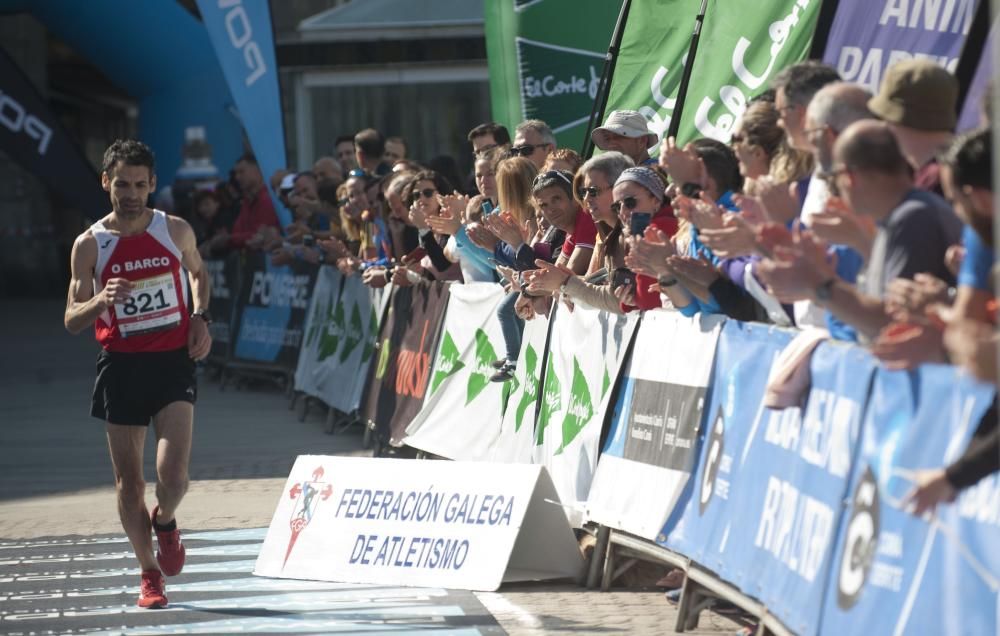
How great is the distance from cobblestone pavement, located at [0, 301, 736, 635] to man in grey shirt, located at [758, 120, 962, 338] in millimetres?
2221

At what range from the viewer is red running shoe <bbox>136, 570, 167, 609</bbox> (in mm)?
8266

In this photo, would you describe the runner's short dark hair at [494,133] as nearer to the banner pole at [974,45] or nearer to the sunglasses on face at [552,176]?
the sunglasses on face at [552,176]

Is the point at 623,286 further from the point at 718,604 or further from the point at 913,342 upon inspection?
the point at 913,342

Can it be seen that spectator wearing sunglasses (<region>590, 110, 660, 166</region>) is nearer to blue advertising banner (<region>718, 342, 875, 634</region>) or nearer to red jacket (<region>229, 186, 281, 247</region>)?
blue advertising banner (<region>718, 342, 875, 634</region>)

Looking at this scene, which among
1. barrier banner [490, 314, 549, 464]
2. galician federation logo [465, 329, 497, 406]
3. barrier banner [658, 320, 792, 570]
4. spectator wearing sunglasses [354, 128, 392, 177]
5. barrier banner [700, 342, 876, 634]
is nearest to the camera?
barrier banner [700, 342, 876, 634]

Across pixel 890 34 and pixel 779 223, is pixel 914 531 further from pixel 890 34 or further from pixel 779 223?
pixel 890 34

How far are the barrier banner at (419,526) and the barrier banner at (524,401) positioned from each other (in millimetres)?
916

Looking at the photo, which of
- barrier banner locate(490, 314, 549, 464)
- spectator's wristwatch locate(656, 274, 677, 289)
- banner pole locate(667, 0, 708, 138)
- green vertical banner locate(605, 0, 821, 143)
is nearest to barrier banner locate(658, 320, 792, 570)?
spectator's wristwatch locate(656, 274, 677, 289)

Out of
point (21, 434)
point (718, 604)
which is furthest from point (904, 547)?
point (21, 434)

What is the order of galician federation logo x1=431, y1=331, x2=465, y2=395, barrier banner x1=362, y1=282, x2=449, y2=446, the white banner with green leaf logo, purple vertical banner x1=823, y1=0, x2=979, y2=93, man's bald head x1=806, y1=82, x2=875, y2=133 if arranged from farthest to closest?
1. the white banner with green leaf logo
2. barrier banner x1=362, y1=282, x2=449, y2=446
3. galician federation logo x1=431, y1=331, x2=465, y2=395
4. purple vertical banner x1=823, y1=0, x2=979, y2=93
5. man's bald head x1=806, y1=82, x2=875, y2=133

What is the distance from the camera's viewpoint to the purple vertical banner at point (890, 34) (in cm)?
746

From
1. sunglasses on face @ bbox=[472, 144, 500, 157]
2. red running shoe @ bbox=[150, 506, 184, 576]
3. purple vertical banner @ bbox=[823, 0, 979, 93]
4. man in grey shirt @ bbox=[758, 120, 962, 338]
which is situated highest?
purple vertical banner @ bbox=[823, 0, 979, 93]

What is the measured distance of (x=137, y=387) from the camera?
8.47 meters

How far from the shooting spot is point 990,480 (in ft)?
15.1
